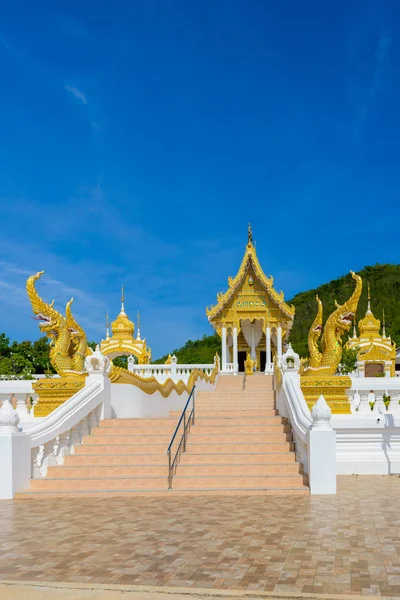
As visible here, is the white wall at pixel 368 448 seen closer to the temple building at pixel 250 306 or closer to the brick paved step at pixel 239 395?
the brick paved step at pixel 239 395

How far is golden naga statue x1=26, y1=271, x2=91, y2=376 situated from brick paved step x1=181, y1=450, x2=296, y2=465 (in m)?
6.15

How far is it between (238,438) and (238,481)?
1.83 meters

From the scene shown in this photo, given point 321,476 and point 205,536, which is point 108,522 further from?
point 321,476

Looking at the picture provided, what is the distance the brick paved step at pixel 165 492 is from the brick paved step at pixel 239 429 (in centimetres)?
→ 249

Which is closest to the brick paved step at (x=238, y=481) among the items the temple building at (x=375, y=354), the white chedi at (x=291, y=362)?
the white chedi at (x=291, y=362)

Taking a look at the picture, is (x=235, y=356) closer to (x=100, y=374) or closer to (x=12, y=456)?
(x=100, y=374)

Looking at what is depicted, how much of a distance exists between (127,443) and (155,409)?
481 cm

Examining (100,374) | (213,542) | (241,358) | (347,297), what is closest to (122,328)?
(241,358)

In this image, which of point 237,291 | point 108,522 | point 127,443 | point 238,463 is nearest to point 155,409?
point 127,443

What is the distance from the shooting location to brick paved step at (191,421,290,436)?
40.6ft

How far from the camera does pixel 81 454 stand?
37.4 feet

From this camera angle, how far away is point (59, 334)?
16641mm

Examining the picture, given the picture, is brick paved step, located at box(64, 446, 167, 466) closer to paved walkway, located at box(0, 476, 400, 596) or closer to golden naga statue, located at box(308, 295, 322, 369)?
paved walkway, located at box(0, 476, 400, 596)

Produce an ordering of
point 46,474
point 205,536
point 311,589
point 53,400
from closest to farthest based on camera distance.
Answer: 1. point 311,589
2. point 205,536
3. point 46,474
4. point 53,400
